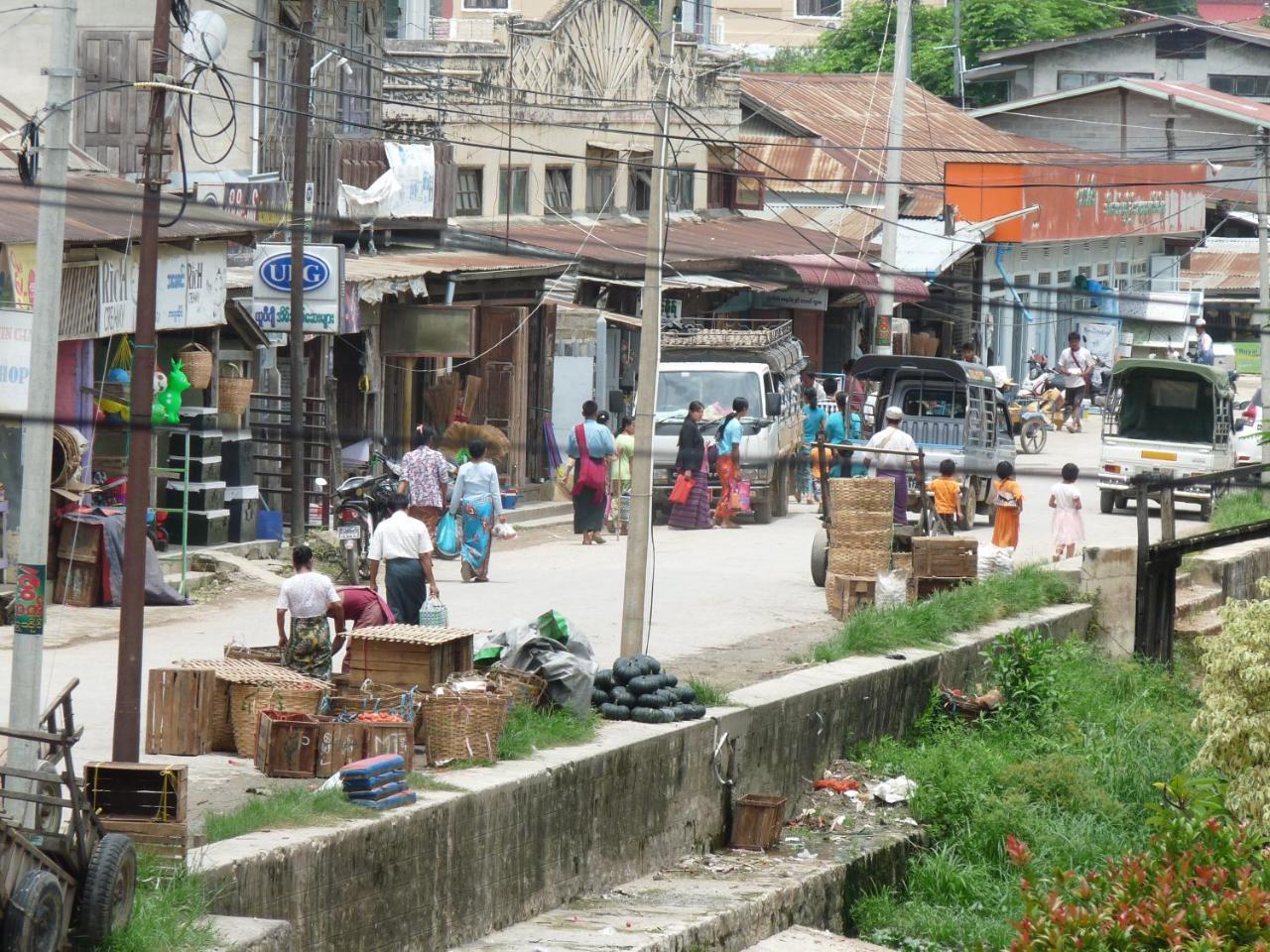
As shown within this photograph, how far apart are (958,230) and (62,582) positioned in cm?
2494

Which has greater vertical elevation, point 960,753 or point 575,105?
point 575,105

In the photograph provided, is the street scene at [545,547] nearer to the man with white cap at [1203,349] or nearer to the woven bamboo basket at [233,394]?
the woven bamboo basket at [233,394]

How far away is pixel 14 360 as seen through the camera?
1684 centimetres

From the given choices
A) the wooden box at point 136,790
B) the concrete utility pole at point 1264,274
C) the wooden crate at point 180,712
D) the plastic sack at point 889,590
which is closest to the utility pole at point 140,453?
the wooden crate at point 180,712

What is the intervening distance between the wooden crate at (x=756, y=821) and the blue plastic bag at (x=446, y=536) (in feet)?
23.6

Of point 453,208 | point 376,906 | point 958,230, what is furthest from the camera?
point 958,230

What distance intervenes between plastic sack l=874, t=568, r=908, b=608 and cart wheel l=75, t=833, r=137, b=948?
39.3 feet

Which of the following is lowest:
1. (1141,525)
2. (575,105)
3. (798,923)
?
(798,923)

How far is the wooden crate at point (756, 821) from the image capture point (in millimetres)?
14859

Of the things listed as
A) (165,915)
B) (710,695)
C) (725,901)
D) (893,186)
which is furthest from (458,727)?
(893,186)

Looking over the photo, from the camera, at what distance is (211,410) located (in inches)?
814

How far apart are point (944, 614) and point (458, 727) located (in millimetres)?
8041

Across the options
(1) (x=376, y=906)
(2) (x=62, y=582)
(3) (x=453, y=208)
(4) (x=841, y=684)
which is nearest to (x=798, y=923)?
(4) (x=841, y=684)

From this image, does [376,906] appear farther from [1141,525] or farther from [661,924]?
[1141,525]
